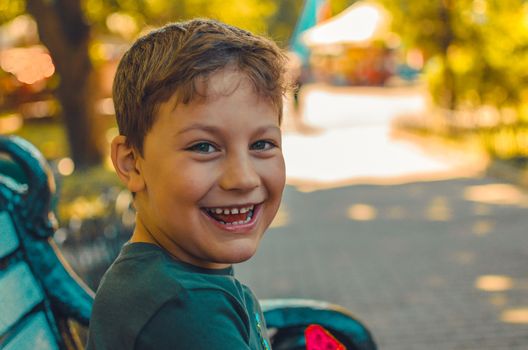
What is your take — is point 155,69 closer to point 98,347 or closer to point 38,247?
point 98,347

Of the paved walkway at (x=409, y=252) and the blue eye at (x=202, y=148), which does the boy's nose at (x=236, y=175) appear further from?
the paved walkway at (x=409, y=252)

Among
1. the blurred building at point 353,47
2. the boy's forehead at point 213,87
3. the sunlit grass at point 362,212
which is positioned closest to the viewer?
the boy's forehead at point 213,87

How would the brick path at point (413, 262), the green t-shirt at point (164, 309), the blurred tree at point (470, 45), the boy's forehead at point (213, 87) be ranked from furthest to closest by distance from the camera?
the blurred tree at point (470, 45), the brick path at point (413, 262), the boy's forehead at point (213, 87), the green t-shirt at point (164, 309)

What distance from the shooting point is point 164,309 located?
4.33 ft

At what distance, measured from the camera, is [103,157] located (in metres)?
12.5

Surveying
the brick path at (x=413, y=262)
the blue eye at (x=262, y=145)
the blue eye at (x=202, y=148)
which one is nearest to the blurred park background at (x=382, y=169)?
the brick path at (x=413, y=262)

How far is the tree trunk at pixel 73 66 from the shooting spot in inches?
459

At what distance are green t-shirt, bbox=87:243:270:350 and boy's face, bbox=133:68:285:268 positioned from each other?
0.05 meters

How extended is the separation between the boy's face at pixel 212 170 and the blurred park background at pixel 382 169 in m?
0.41

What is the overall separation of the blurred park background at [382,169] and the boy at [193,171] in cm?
39

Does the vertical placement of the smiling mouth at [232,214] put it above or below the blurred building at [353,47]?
above

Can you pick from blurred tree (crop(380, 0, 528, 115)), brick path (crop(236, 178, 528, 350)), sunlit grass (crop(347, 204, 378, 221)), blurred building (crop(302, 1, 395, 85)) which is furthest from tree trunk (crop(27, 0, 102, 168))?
blurred building (crop(302, 1, 395, 85))

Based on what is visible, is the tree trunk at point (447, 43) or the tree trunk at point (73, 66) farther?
the tree trunk at point (447, 43)

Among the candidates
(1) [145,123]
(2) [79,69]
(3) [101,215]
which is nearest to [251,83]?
(1) [145,123]
